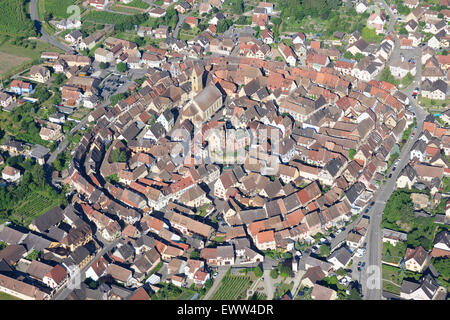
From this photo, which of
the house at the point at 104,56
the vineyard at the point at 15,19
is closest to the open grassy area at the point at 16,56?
the vineyard at the point at 15,19

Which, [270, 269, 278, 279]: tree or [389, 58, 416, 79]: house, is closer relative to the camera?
[270, 269, 278, 279]: tree

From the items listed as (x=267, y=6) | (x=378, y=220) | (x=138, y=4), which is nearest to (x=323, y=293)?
(x=378, y=220)

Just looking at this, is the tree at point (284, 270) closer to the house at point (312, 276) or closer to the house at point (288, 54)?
the house at point (312, 276)

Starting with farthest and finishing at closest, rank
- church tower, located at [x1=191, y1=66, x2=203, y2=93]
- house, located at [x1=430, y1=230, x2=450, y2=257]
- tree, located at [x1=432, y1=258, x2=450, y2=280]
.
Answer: church tower, located at [x1=191, y1=66, x2=203, y2=93]
house, located at [x1=430, y1=230, x2=450, y2=257]
tree, located at [x1=432, y1=258, x2=450, y2=280]

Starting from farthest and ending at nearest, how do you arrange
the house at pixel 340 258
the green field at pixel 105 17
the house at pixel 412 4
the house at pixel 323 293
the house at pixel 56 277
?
1. the green field at pixel 105 17
2. the house at pixel 412 4
3. the house at pixel 340 258
4. the house at pixel 56 277
5. the house at pixel 323 293

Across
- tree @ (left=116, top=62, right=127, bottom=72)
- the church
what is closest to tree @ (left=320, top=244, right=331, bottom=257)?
the church

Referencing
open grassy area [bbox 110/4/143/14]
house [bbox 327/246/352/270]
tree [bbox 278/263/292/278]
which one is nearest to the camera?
tree [bbox 278/263/292/278]

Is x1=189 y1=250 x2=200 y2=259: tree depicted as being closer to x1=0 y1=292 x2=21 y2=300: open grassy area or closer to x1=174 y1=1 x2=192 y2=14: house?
x1=0 y1=292 x2=21 y2=300: open grassy area
